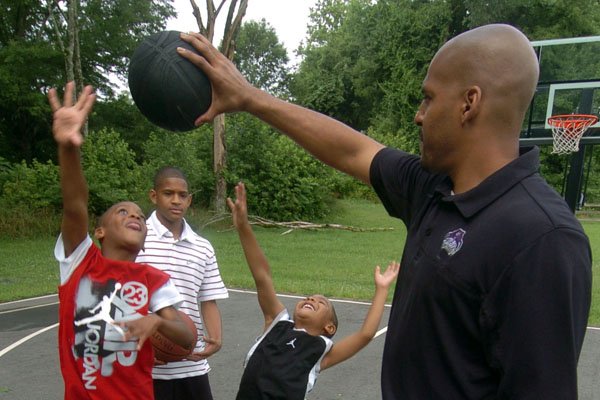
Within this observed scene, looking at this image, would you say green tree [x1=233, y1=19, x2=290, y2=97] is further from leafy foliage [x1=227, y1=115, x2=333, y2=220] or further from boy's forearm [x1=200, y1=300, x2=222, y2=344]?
boy's forearm [x1=200, y1=300, x2=222, y2=344]

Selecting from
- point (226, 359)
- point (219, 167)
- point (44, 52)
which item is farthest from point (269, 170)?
point (226, 359)

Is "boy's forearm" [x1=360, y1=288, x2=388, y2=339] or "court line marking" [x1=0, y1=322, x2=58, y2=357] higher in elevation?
"boy's forearm" [x1=360, y1=288, x2=388, y2=339]

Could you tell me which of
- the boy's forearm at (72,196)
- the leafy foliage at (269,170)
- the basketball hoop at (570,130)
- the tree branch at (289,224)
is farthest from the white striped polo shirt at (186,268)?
the leafy foliage at (269,170)

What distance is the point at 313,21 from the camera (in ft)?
172

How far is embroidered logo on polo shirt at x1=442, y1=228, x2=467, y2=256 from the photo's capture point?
146 cm

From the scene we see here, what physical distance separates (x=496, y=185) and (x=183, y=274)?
2.32 m

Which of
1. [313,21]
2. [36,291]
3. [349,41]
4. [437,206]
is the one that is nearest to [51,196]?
[36,291]

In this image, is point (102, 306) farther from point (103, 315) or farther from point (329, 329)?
point (329, 329)

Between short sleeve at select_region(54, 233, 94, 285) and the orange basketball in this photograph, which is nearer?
short sleeve at select_region(54, 233, 94, 285)

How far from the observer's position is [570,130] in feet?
40.3

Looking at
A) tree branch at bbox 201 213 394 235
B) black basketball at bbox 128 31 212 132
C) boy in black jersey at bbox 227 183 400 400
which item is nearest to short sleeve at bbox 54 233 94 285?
black basketball at bbox 128 31 212 132

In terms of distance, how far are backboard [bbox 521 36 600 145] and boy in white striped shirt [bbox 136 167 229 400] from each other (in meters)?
11.5

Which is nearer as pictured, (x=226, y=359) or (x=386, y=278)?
(x=386, y=278)

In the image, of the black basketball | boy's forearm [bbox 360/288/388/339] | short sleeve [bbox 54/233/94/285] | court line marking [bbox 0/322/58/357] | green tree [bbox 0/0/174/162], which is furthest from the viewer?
green tree [bbox 0/0/174/162]
